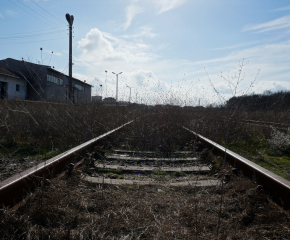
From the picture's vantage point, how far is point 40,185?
9.30 ft

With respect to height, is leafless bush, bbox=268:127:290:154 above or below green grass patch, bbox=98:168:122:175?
above

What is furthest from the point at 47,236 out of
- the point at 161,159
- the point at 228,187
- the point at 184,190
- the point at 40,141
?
the point at 40,141

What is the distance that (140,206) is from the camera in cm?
270

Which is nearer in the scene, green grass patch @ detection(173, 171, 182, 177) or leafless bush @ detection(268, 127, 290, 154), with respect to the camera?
green grass patch @ detection(173, 171, 182, 177)

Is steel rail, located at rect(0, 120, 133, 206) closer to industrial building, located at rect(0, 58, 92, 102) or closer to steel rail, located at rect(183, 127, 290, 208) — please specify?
steel rail, located at rect(183, 127, 290, 208)

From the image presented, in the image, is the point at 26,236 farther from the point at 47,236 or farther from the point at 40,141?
the point at 40,141

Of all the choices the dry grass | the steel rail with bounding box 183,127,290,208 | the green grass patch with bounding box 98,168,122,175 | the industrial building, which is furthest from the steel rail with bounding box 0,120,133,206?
the industrial building

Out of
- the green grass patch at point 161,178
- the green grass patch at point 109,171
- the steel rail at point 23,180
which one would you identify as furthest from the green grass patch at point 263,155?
the steel rail at point 23,180

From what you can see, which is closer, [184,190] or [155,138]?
[184,190]

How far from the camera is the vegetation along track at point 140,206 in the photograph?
2.12 m

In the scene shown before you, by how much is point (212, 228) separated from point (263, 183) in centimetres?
123

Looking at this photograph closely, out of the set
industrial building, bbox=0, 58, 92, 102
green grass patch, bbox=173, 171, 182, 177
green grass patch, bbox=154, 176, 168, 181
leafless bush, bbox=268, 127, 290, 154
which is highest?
industrial building, bbox=0, 58, 92, 102

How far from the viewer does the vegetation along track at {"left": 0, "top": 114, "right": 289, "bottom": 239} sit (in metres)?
2.12

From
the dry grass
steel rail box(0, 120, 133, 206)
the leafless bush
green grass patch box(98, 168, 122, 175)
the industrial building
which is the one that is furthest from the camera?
the leafless bush
